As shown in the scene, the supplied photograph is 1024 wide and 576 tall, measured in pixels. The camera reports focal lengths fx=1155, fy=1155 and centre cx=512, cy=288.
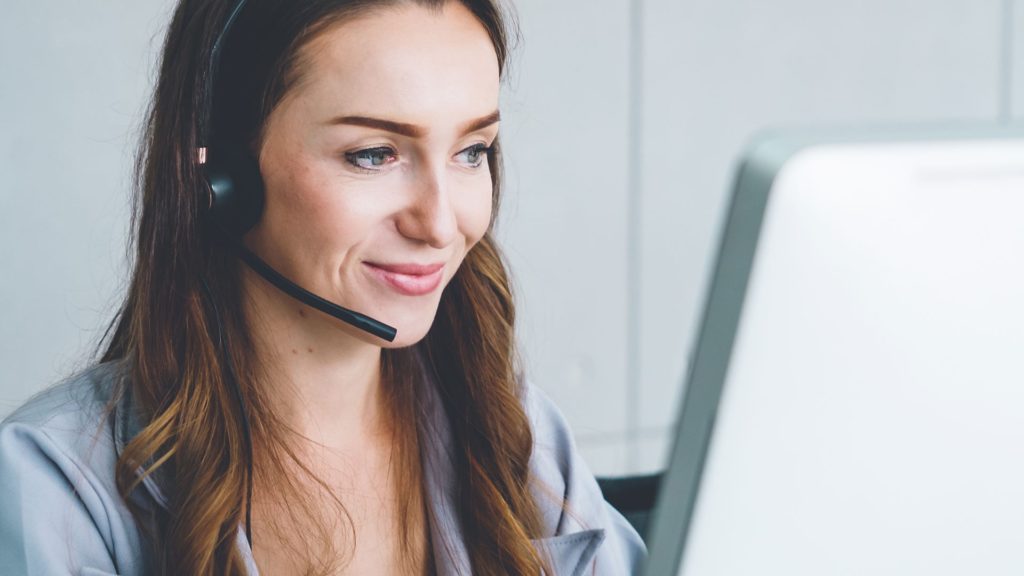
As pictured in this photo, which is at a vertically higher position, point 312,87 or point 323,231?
point 312,87

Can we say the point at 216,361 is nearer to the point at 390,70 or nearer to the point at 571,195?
the point at 390,70

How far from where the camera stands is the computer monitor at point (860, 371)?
404 millimetres

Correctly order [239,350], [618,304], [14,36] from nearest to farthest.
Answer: [239,350]
[14,36]
[618,304]

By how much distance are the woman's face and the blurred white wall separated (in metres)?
1.45

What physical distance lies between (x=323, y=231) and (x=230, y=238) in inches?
5.2

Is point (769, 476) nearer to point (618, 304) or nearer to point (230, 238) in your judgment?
point (230, 238)

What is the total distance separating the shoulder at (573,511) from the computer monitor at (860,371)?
31.0 inches

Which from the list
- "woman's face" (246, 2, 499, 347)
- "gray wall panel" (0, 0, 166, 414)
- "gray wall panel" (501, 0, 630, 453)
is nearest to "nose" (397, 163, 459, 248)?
"woman's face" (246, 2, 499, 347)

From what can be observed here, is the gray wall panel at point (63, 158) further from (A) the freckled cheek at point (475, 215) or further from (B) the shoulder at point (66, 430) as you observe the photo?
(A) the freckled cheek at point (475, 215)

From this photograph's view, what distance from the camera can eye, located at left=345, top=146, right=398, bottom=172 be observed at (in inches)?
42.5

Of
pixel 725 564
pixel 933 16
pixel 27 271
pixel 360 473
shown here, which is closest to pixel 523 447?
pixel 360 473

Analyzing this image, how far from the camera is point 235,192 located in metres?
1.11

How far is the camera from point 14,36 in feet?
7.66

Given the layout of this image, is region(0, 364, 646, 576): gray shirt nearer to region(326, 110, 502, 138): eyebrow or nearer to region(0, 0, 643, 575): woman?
region(0, 0, 643, 575): woman
